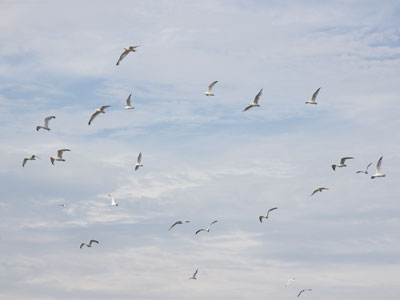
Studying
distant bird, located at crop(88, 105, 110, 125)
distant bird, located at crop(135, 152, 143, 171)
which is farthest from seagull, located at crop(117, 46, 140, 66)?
distant bird, located at crop(135, 152, 143, 171)

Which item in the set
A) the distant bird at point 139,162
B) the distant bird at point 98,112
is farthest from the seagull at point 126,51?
the distant bird at point 139,162

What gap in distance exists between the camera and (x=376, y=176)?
4786 inches

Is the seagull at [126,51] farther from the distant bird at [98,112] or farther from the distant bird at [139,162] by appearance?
the distant bird at [139,162]

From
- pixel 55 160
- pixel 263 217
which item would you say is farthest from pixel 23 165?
pixel 263 217

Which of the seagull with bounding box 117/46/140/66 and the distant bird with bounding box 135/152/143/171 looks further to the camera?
the distant bird with bounding box 135/152/143/171

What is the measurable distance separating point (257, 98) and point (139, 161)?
23826 mm

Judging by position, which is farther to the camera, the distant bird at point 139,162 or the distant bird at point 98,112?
the distant bird at point 139,162

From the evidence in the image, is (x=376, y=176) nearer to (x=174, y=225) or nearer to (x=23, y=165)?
(x=174, y=225)

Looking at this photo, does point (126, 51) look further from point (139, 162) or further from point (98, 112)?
point (139, 162)

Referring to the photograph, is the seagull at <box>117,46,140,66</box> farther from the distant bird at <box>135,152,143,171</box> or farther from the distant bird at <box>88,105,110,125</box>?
the distant bird at <box>135,152,143,171</box>

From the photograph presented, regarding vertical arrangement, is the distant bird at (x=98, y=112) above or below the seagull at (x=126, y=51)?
below

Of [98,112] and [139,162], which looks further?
[139,162]

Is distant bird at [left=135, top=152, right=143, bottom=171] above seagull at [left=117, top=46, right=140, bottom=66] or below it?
below

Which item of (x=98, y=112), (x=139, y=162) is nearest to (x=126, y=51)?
(x=98, y=112)
